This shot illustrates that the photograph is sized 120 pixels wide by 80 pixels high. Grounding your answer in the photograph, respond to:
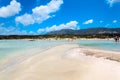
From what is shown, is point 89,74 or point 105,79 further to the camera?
point 89,74

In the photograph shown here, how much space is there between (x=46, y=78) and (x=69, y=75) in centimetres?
131

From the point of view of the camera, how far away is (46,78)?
36.4ft

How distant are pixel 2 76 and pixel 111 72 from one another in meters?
6.11

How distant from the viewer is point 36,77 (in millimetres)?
11438

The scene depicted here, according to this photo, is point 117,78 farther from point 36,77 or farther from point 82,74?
point 36,77

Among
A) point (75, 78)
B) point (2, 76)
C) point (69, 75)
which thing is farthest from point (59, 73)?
point (2, 76)

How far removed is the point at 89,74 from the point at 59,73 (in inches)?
71.8

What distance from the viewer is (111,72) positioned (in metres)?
11.5

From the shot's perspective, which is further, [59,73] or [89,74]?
[59,73]

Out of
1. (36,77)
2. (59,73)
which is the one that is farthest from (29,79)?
(59,73)

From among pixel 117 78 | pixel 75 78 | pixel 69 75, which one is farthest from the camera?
pixel 69 75

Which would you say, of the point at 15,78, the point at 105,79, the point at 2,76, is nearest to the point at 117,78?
the point at 105,79

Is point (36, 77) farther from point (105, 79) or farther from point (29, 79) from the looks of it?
point (105, 79)

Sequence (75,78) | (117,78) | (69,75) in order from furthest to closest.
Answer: (69,75)
(75,78)
(117,78)
